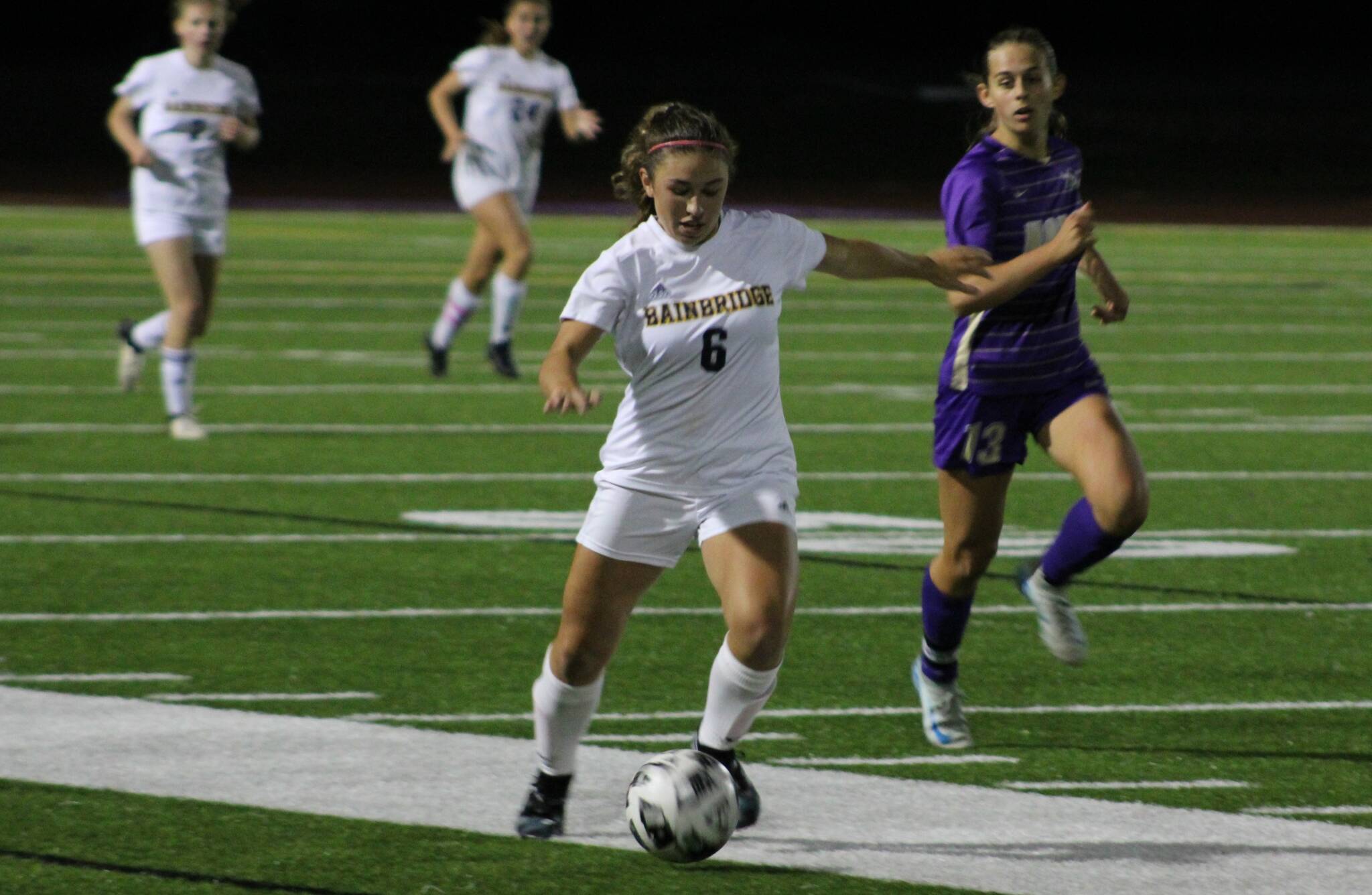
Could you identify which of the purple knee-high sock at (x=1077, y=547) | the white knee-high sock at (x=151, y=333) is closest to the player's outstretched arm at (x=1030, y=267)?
the purple knee-high sock at (x=1077, y=547)

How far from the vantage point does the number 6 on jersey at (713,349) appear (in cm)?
535

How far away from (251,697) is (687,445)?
2117 millimetres

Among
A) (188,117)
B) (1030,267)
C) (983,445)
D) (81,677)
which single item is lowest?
(81,677)

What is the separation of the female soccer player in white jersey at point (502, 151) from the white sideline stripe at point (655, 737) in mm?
9263

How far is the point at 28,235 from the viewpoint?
3050 cm

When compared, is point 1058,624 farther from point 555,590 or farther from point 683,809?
point 555,590

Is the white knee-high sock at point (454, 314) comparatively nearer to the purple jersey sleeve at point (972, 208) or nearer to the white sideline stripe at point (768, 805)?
the white sideline stripe at point (768, 805)

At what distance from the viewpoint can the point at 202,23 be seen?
12.7 meters

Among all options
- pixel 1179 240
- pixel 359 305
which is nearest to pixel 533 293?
pixel 359 305

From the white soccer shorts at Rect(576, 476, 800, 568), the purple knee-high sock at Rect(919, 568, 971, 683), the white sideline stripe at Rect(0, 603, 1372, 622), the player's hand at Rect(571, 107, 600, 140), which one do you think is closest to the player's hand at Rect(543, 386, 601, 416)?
the white soccer shorts at Rect(576, 476, 800, 568)

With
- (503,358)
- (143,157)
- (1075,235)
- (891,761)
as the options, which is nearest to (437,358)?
(503,358)

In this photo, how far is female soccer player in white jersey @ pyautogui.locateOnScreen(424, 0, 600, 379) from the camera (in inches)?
620

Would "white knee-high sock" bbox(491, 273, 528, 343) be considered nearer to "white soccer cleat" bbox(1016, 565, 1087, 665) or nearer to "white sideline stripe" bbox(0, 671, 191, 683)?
"white sideline stripe" bbox(0, 671, 191, 683)

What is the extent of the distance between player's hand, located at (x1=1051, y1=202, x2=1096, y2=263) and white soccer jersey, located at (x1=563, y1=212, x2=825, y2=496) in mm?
913
